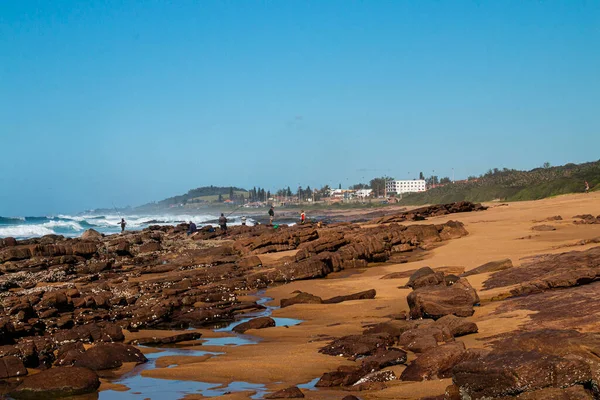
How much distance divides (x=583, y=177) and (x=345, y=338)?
70.2 metres

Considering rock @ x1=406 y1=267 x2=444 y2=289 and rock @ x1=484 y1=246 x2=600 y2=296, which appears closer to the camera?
rock @ x1=484 y1=246 x2=600 y2=296

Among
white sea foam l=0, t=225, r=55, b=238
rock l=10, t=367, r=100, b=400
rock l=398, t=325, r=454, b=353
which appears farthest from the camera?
white sea foam l=0, t=225, r=55, b=238

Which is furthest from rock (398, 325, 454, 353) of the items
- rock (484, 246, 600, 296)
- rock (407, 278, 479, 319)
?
rock (484, 246, 600, 296)

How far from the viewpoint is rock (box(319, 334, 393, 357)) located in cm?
1107

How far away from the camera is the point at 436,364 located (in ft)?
29.4

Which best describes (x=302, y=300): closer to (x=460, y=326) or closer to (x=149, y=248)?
(x=460, y=326)

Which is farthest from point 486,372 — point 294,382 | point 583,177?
point 583,177

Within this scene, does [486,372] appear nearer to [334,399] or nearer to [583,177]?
[334,399]

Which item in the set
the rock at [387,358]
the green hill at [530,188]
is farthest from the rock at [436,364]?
the green hill at [530,188]

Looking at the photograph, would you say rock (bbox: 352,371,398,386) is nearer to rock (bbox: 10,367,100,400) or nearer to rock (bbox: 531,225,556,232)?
rock (bbox: 10,367,100,400)

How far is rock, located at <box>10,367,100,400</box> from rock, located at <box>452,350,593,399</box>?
575cm

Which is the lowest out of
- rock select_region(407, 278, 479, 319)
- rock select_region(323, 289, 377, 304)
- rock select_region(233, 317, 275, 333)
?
rock select_region(233, 317, 275, 333)

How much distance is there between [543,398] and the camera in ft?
22.1

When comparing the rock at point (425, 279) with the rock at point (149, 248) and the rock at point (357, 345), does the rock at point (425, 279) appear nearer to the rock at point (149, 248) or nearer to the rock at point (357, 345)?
the rock at point (357, 345)
